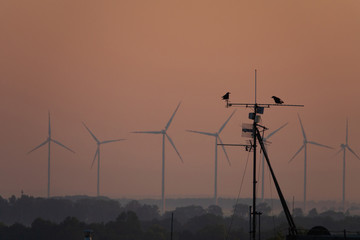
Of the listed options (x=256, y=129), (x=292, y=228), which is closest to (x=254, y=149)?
(x=256, y=129)

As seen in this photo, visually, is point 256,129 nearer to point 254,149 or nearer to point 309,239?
point 254,149

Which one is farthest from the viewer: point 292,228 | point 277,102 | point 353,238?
point 277,102

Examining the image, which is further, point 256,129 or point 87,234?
point 256,129

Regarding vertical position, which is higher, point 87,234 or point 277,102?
point 277,102

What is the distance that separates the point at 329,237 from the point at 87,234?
32093 mm

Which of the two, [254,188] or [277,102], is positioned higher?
[277,102]

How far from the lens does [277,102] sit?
12312cm

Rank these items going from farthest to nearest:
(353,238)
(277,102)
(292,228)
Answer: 1. (277,102)
2. (292,228)
3. (353,238)

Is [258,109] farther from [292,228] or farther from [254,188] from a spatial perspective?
[292,228]

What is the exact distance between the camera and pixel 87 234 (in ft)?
380

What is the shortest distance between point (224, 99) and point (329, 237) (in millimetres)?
30841

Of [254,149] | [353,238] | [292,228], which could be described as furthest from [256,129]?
[353,238]

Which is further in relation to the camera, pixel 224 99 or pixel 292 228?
pixel 224 99

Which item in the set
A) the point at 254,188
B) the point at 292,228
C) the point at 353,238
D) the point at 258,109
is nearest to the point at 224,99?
the point at 258,109
